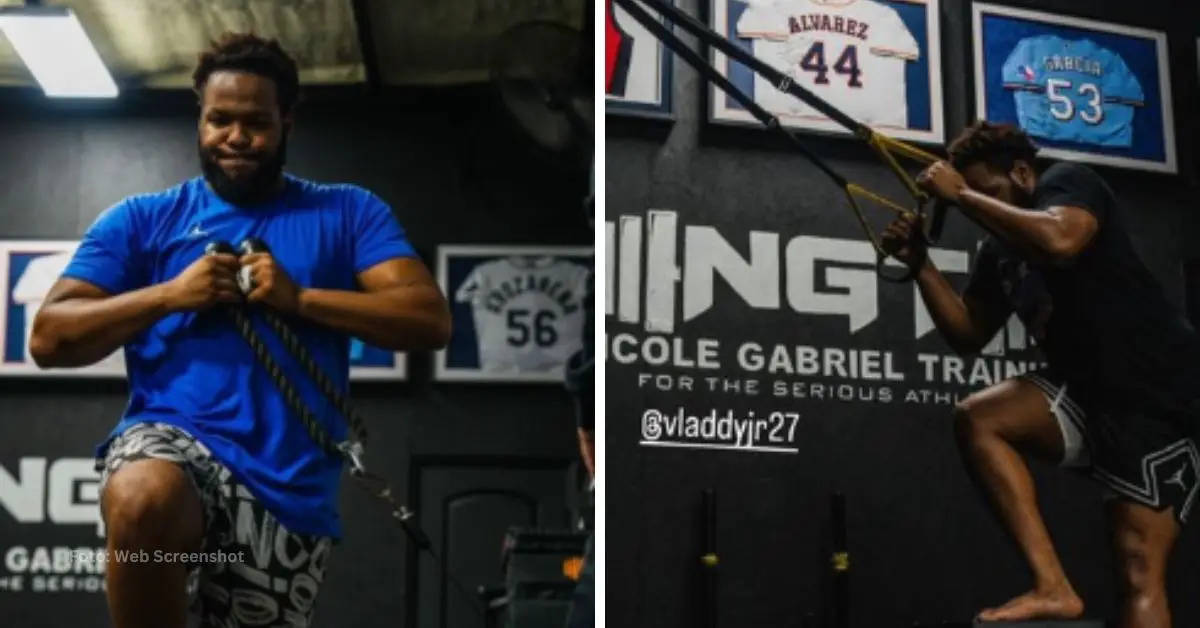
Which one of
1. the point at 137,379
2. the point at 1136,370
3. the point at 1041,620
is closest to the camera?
the point at 137,379

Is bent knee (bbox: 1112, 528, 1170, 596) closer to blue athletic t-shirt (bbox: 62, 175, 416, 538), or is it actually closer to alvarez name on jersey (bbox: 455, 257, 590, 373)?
alvarez name on jersey (bbox: 455, 257, 590, 373)

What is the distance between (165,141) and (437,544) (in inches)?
24.4

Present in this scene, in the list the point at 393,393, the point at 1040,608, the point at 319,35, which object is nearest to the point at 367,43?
the point at 319,35

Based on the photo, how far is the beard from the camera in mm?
1741

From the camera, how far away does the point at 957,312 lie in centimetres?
190

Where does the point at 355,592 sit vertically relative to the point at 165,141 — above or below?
below

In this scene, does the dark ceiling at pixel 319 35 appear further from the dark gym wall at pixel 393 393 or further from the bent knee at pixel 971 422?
the bent knee at pixel 971 422

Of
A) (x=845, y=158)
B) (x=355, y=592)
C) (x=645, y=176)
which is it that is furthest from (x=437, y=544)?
(x=845, y=158)

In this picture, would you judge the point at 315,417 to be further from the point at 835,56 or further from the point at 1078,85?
the point at 1078,85

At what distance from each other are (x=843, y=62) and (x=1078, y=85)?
37cm

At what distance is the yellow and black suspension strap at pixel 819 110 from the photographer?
6.21 ft

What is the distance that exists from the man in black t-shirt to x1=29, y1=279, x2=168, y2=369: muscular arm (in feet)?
3.25

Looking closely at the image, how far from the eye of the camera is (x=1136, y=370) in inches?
76.4

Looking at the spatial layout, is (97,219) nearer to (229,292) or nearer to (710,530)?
(229,292)
